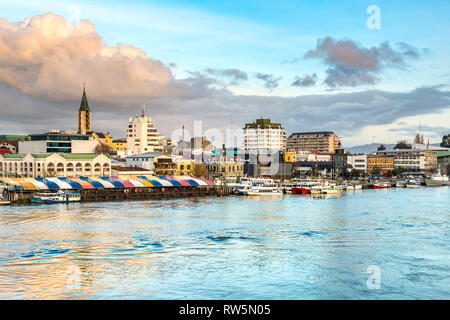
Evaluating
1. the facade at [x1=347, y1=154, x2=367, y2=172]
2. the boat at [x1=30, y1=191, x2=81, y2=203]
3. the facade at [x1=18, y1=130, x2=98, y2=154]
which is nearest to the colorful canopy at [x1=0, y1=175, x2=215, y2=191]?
the boat at [x1=30, y1=191, x2=81, y2=203]

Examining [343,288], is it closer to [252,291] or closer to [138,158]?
[252,291]

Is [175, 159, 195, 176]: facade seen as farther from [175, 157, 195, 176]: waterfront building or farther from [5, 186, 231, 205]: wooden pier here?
[5, 186, 231, 205]: wooden pier

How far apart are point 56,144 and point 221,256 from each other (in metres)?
75.7

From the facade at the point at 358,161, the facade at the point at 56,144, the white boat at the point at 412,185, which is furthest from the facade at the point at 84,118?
the white boat at the point at 412,185

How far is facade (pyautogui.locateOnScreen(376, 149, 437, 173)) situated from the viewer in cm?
14600

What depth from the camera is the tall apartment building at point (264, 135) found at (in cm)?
18038

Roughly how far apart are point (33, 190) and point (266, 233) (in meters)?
35.7

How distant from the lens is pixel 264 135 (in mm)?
180500

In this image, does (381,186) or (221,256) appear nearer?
(221,256)

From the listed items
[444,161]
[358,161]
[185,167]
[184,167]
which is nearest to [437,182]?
[358,161]

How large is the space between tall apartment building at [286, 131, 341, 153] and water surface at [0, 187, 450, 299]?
149m

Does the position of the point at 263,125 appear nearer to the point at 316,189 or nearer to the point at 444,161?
the point at 444,161

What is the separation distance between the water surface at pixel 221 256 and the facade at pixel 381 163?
108225mm
